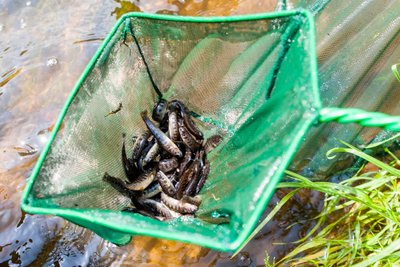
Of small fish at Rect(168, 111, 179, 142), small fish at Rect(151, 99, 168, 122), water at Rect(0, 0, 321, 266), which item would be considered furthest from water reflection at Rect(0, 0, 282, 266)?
small fish at Rect(151, 99, 168, 122)

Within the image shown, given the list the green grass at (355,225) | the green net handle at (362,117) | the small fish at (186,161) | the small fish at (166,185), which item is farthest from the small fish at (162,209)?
the green net handle at (362,117)

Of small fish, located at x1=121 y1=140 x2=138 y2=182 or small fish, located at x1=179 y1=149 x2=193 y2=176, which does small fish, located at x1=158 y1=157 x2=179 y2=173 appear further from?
small fish, located at x1=121 y1=140 x2=138 y2=182

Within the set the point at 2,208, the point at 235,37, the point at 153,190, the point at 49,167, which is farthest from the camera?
the point at 2,208

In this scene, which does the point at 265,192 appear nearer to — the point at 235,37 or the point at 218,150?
the point at 235,37

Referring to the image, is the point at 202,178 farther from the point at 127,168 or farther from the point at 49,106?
the point at 49,106

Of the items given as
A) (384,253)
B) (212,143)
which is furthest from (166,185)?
(384,253)

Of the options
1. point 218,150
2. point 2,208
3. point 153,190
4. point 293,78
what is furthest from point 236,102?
point 2,208
